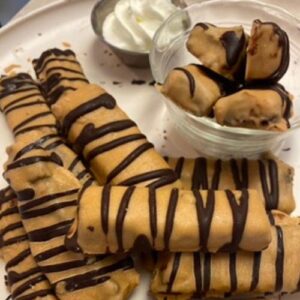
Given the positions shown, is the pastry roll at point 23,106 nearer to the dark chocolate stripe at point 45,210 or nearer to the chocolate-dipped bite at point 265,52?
the dark chocolate stripe at point 45,210

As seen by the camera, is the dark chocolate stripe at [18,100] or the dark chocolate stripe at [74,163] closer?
the dark chocolate stripe at [74,163]

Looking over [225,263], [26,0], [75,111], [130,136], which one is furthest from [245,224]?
[26,0]

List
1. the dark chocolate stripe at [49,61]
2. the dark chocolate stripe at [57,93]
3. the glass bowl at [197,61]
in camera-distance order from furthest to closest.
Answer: the dark chocolate stripe at [49,61] < the dark chocolate stripe at [57,93] < the glass bowl at [197,61]

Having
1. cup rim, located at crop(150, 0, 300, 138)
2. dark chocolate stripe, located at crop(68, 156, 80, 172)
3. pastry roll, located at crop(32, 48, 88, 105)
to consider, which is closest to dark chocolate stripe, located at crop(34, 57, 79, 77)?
pastry roll, located at crop(32, 48, 88, 105)

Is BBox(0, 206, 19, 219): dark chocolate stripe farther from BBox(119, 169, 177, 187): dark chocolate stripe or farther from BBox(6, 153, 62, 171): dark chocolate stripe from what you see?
BBox(119, 169, 177, 187): dark chocolate stripe

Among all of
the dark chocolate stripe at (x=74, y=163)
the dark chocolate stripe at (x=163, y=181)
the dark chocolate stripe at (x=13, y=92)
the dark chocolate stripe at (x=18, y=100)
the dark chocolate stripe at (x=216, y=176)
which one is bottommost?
the dark chocolate stripe at (x=216, y=176)

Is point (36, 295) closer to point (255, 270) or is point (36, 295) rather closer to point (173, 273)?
point (173, 273)

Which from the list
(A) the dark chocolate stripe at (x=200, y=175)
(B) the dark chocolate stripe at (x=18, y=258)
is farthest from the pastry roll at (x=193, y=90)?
(B) the dark chocolate stripe at (x=18, y=258)
